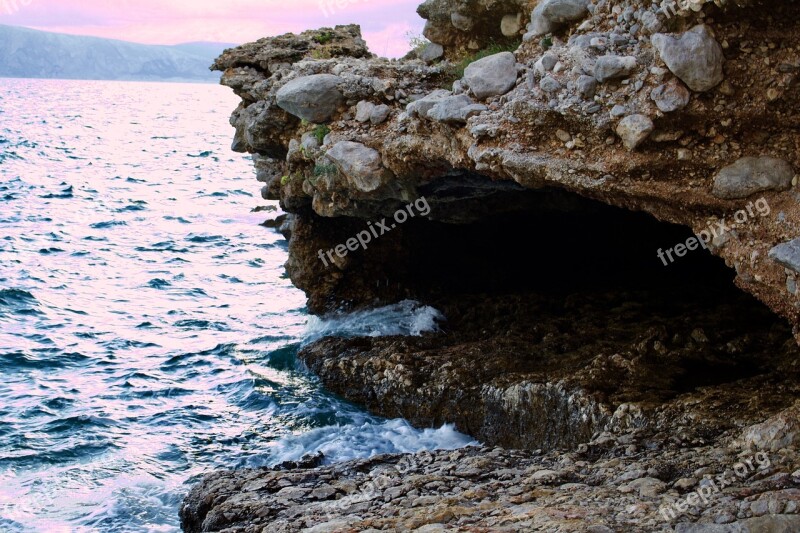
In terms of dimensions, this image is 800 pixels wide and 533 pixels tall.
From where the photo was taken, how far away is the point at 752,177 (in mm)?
7719

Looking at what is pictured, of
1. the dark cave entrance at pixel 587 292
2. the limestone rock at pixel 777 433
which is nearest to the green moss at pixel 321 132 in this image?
the dark cave entrance at pixel 587 292

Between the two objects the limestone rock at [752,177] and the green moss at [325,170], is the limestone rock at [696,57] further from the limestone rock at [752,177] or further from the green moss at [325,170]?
the green moss at [325,170]

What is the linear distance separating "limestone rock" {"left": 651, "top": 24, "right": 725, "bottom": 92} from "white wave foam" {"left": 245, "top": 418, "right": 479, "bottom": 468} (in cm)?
578

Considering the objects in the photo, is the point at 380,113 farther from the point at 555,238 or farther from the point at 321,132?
the point at 555,238

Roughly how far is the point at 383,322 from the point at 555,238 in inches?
157

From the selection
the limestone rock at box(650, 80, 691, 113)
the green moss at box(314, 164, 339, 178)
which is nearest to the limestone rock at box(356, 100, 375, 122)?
the green moss at box(314, 164, 339, 178)

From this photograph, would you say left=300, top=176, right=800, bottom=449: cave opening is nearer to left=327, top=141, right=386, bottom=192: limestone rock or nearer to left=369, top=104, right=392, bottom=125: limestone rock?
left=327, top=141, right=386, bottom=192: limestone rock

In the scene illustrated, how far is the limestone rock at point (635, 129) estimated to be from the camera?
7.98 meters

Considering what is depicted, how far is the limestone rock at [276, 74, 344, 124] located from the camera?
12.3 m

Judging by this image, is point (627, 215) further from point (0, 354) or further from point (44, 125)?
point (44, 125)

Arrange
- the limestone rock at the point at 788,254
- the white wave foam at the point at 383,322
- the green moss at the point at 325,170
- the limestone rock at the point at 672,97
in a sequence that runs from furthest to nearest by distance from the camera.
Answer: the white wave foam at the point at 383,322, the green moss at the point at 325,170, the limestone rock at the point at 672,97, the limestone rock at the point at 788,254

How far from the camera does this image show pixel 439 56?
12961 millimetres

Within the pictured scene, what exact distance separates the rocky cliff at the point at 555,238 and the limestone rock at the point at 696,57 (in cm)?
2

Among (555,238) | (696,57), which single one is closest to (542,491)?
(696,57)
